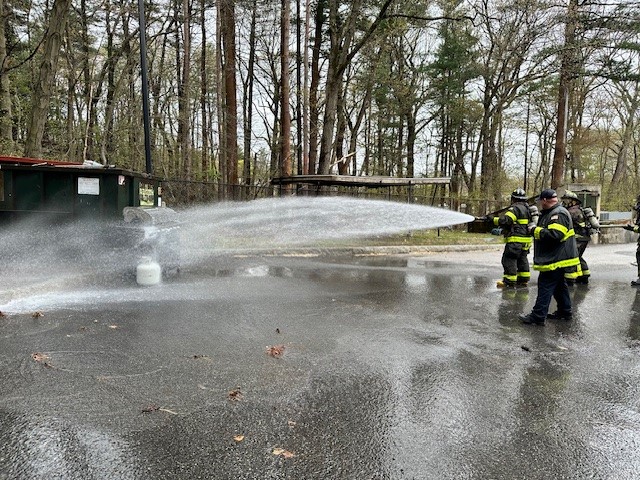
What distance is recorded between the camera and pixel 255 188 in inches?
690

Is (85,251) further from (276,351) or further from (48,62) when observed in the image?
(48,62)

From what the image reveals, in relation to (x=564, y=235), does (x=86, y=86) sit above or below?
above

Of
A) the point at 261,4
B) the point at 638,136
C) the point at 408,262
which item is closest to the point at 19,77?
the point at 261,4

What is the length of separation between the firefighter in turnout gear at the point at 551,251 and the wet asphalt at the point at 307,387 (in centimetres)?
31

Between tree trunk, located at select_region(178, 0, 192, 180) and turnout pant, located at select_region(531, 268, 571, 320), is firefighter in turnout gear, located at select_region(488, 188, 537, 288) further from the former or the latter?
tree trunk, located at select_region(178, 0, 192, 180)

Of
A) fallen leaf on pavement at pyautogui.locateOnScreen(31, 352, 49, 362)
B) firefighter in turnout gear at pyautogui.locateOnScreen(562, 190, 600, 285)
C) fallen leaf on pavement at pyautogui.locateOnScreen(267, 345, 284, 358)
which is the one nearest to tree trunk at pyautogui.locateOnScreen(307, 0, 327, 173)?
firefighter in turnout gear at pyautogui.locateOnScreen(562, 190, 600, 285)

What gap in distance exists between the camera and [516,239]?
8133 mm

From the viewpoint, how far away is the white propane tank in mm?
7531

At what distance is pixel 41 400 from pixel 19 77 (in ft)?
70.3

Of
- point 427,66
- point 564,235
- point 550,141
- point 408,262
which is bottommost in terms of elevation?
point 408,262

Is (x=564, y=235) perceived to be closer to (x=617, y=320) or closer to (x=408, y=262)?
(x=617, y=320)

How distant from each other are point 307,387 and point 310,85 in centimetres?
2327

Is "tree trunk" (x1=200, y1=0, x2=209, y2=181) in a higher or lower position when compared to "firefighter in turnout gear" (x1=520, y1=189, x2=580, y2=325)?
higher

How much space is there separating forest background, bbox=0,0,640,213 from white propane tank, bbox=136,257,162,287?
6.07 metres
